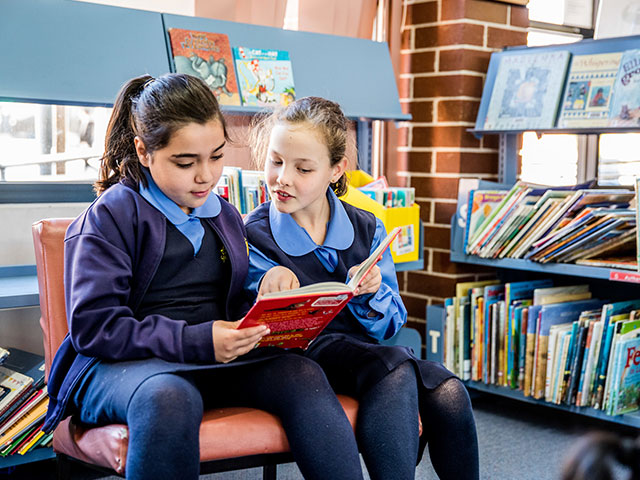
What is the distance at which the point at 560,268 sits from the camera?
2.34m

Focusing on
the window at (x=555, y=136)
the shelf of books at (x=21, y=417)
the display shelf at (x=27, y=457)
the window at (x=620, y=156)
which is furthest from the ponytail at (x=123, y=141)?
the window at (x=620, y=156)

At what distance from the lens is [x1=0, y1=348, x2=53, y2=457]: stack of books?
177 centimetres

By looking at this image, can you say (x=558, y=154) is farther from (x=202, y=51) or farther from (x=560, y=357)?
(x=202, y=51)

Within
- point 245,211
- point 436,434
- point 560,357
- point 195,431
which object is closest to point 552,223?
point 560,357

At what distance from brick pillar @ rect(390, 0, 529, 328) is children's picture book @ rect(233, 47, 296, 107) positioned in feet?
2.27

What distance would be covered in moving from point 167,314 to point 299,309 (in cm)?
28

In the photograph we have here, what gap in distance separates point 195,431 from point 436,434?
1.55ft

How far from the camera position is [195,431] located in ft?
3.79

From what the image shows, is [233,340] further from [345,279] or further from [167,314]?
[345,279]

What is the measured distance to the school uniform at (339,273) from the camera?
1.44m

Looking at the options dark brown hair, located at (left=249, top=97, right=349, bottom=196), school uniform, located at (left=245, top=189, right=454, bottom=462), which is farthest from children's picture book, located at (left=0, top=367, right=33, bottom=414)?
dark brown hair, located at (left=249, top=97, right=349, bottom=196)

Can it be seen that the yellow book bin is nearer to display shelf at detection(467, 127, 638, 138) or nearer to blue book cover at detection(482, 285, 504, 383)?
blue book cover at detection(482, 285, 504, 383)

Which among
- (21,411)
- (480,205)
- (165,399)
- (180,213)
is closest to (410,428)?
(165,399)

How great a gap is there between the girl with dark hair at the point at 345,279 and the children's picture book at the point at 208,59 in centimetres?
52
